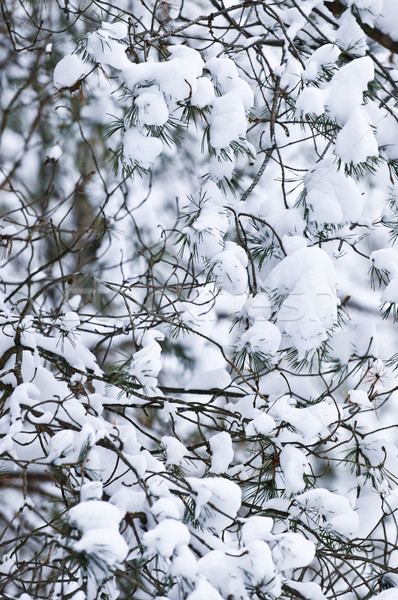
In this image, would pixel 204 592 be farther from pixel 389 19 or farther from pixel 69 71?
pixel 389 19

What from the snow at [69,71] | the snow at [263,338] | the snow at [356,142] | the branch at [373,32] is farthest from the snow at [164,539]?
the branch at [373,32]

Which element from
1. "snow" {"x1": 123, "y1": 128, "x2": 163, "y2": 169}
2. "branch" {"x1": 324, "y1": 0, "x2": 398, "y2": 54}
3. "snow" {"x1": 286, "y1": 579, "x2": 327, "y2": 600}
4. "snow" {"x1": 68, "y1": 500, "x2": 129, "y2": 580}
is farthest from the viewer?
"branch" {"x1": 324, "y1": 0, "x2": 398, "y2": 54}

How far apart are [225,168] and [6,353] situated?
86 cm

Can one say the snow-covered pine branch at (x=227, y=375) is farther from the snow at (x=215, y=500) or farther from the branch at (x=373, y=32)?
the branch at (x=373, y=32)

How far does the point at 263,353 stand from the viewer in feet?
6.11

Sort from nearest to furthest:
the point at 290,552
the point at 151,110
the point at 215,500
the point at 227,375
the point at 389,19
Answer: the point at 290,552 → the point at 215,500 → the point at 151,110 → the point at 227,375 → the point at 389,19

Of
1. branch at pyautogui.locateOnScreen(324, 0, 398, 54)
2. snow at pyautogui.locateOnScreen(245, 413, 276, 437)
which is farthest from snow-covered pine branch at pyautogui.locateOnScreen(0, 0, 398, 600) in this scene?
branch at pyautogui.locateOnScreen(324, 0, 398, 54)

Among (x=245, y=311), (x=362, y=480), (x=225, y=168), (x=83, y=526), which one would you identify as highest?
(x=225, y=168)

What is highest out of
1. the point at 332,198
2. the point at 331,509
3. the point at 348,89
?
the point at 348,89

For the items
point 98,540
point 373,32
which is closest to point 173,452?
point 98,540

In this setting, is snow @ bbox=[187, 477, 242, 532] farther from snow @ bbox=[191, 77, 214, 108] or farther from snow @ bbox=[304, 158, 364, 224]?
snow @ bbox=[191, 77, 214, 108]

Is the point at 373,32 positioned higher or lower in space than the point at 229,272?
higher

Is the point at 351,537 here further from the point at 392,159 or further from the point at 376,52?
the point at 376,52

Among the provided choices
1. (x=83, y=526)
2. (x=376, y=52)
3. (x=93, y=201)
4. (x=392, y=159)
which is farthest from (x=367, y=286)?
(x=83, y=526)
